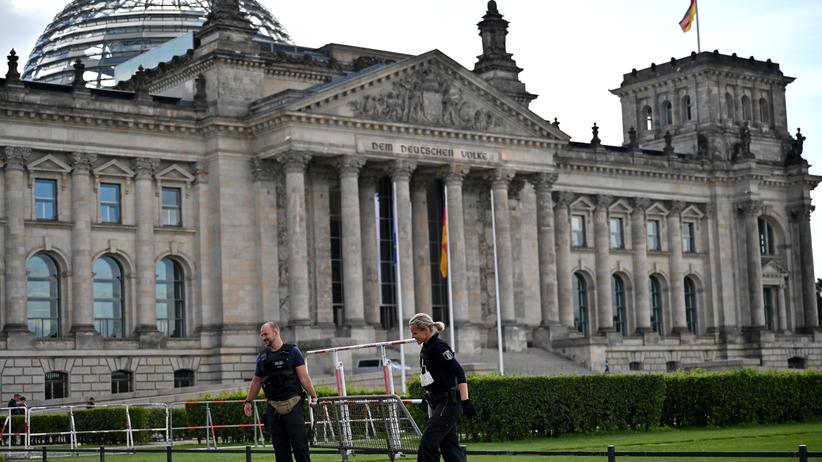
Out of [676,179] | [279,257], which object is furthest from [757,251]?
[279,257]

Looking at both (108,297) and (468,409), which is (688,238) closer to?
(108,297)

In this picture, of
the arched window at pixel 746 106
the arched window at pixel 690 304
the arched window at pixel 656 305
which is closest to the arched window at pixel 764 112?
the arched window at pixel 746 106

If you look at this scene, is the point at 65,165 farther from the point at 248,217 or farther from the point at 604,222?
the point at 604,222

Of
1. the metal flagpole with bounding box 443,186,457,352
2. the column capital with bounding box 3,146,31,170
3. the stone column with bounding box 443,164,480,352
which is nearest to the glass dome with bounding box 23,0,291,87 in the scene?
the stone column with bounding box 443,164,480,352

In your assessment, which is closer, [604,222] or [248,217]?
[248,217]

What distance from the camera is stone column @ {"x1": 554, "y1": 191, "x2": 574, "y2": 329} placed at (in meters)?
79.4

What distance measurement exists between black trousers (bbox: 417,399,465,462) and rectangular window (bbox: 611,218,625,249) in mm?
65992

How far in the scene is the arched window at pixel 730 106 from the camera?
92.7 m

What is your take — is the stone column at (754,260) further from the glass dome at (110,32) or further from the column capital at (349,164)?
the column capital at (349,164)

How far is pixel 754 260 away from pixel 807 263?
5.28 meters

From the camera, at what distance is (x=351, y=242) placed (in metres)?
66.1

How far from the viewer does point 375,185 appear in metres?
70.4

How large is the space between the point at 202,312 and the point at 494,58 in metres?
24.7

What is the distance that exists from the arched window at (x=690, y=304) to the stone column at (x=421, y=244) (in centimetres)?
2381
